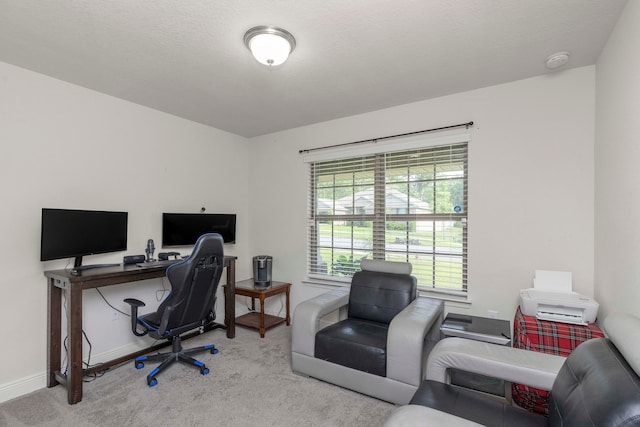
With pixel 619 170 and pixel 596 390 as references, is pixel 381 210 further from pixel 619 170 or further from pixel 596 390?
pixel 596 390

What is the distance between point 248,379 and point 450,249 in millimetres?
2177

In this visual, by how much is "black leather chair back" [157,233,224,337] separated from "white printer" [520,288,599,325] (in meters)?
2.41

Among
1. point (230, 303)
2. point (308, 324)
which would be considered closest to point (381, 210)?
point (308, 324)

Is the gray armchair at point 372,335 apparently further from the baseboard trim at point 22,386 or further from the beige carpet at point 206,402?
the baseboard trim at point 22,386

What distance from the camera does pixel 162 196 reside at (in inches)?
133

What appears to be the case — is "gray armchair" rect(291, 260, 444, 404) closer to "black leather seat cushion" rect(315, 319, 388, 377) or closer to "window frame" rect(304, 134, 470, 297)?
"black leather seat cushion" rect(315, 319, 388, 377)

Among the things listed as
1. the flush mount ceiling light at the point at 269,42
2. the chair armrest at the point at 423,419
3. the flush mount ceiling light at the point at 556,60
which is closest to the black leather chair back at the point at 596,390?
the chair armrest at the point at 423,419

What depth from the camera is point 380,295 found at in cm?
279

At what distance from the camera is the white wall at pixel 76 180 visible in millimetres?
2344

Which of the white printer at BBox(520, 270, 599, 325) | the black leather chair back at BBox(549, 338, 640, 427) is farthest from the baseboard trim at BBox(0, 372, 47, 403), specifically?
the white printer at BBox(520, 270, 599, 325)

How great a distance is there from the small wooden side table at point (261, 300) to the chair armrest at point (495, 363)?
7.32ft

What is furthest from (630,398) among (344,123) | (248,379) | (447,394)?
(344,123)

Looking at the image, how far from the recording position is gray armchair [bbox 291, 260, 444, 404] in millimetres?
2100

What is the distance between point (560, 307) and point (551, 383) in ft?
2.90
